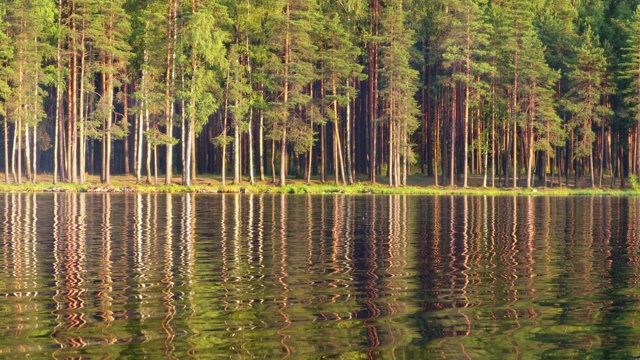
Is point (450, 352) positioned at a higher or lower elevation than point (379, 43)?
lower

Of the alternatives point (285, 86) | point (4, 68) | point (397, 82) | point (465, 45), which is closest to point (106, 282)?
point (4, 68)

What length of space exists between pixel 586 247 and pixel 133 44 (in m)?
59.5

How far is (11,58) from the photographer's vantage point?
74.8m

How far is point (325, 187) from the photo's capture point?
74500 mm

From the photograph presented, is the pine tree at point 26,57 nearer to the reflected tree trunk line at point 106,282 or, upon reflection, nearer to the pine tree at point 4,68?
the pine tree at point 4,68

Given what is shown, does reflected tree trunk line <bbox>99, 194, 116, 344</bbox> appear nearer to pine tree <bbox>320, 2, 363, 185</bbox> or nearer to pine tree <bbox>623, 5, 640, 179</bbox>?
pine tree <bbox>320, 2, 363, 185</bbox>

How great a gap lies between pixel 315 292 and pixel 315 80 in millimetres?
68113

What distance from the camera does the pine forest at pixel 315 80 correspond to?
73.0 m

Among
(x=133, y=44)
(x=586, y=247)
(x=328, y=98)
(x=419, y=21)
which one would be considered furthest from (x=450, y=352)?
(x=419, y=21)

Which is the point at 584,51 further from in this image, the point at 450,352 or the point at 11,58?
the point at 450,352

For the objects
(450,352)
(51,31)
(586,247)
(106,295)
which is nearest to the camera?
(450,352)

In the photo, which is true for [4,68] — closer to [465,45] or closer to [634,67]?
[465,45]

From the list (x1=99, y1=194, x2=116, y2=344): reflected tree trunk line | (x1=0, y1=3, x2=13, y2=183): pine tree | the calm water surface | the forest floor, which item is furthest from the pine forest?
the calm water surface

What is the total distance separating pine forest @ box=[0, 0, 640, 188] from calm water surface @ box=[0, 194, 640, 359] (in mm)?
42078
